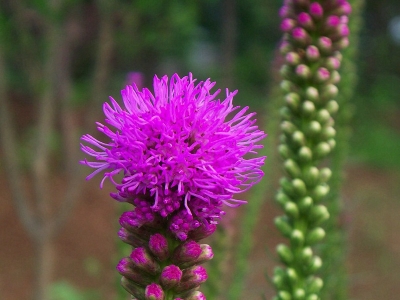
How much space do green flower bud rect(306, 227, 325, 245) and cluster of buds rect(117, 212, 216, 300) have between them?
68 cm

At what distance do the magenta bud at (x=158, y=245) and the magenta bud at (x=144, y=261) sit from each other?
22 mm

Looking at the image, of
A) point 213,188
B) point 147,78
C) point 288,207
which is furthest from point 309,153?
point 147,78

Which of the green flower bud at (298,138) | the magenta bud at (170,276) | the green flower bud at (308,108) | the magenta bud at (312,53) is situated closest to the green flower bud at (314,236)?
the green flower bud at (298,138)

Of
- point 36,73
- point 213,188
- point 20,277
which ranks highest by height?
point 36,73

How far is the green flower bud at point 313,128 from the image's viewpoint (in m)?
2.16

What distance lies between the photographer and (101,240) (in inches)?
381

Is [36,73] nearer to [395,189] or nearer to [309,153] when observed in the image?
[309,153]

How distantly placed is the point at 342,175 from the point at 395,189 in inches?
423

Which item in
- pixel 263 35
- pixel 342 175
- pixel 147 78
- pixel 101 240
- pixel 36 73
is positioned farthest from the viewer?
pixel 263 35

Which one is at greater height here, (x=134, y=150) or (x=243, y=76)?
(x=243, y=76)

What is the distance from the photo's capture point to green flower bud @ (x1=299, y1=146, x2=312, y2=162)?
2146mm

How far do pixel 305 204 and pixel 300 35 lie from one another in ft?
2.20

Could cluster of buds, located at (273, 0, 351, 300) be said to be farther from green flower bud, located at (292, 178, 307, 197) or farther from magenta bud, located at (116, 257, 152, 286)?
magenta bud, located at (116, 257, 152, 286)

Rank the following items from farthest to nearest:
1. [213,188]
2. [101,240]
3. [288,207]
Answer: [101,240]
[288,207]
[213,188]
